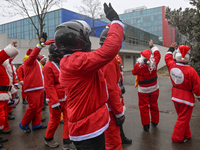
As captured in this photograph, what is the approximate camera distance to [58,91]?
11.1 feet

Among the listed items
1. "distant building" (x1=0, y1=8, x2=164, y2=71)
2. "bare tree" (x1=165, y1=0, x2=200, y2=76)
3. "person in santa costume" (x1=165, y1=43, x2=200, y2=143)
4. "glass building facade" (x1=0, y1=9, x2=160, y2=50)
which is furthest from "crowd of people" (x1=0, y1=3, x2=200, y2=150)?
"glass building facade" (x1=0, y1=9, x2=160, y2=50)

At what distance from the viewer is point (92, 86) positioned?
64.6 inches

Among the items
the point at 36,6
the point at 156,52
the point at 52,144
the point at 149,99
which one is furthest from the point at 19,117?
the point at 36,6

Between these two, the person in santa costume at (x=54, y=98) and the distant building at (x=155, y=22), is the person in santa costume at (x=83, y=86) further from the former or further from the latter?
the distant building at (x=155, y=22)

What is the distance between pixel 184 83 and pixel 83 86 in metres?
2.58

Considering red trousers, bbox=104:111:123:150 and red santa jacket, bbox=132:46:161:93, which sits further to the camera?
red santa jacket, bbox=132:46:161:93

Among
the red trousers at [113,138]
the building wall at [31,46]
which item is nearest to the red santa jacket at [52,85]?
the red trousers at [113,138]

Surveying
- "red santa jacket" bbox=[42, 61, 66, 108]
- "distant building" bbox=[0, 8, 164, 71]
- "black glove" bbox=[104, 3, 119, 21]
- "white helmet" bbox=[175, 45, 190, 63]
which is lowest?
"red santa jacket" bbox=[42, 61, 66, 108]

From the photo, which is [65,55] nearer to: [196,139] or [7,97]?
[7,97]

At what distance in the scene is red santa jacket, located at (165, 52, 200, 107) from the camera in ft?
10.7

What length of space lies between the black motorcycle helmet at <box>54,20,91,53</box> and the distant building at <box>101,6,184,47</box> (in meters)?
52.8

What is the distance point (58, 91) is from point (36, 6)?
17.4 meters

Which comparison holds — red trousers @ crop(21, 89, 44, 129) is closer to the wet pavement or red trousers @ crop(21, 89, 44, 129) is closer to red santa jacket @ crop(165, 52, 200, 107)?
the wet pavement

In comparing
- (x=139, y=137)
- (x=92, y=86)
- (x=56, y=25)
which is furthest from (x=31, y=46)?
(x=92, y=86)
